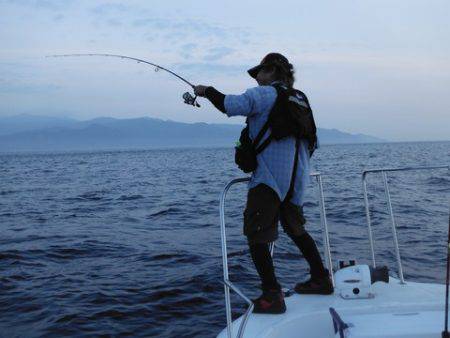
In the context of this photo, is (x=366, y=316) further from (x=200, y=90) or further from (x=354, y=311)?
(x=200, y=90)

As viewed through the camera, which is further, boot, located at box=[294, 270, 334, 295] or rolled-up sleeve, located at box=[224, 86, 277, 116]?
boot, located at box=[294, 270, 334, 295]

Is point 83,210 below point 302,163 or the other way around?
below

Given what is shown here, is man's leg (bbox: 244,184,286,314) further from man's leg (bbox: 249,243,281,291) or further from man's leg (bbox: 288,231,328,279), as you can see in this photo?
man's leg (bbox: 288,231,328,279)

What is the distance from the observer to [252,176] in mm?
3857

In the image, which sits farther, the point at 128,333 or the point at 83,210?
the point at 83,210

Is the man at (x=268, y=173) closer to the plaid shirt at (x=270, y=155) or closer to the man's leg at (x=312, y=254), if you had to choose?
the plaid shirt at (x=270, y=155)

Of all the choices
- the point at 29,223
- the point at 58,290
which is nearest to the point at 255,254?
the point at 58,290

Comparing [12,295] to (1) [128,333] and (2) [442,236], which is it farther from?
(2) [442,236]

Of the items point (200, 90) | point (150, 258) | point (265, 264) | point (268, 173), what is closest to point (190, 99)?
point (200, 90)

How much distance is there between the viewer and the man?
11.9 feet

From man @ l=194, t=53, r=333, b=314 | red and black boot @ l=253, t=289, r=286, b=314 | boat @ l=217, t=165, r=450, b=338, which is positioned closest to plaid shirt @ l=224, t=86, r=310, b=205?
man @ l=194, t=53, r=333, b=314

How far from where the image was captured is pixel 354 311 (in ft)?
11.8

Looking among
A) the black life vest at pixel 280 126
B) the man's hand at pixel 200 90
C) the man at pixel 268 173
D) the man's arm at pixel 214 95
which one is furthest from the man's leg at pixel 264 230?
the man's hand at pixel 200 90

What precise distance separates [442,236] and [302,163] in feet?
23.9
